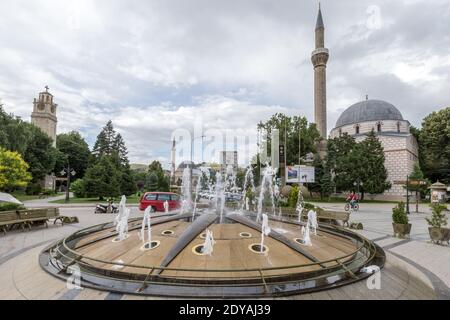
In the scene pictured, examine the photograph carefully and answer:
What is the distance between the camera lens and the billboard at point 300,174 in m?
37.0

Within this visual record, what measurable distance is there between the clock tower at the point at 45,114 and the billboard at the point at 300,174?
4688 cm

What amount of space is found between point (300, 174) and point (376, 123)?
73.0ft

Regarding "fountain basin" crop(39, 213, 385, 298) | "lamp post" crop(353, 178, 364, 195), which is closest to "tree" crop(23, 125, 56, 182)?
"fountain basin" crop(39, 213, 385, 298)

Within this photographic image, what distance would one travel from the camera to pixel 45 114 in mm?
55281

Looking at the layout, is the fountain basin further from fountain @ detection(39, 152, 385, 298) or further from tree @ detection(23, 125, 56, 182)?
tree @ detection(23, 125, 56, 182)

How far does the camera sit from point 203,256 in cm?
552

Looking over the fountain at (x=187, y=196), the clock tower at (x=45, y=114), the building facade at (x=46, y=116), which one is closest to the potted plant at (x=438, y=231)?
the fountain at (x=187, y=196)

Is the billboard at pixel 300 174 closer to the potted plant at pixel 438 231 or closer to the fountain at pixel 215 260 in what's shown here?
the potted plant at pixel 438 231

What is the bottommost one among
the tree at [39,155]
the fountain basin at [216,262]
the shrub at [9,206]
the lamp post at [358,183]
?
the fountain basin at [216,262]

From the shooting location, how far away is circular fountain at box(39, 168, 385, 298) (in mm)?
4484

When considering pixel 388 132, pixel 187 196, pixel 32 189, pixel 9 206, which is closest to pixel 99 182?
pixel 187 196

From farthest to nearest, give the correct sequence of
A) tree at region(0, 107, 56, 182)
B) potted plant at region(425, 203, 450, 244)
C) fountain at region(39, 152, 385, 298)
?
tree at region(0, 107, 56, 182), potted plant at region(425, 203, 450, 244), fountain at region(39, 152, 385, 298)

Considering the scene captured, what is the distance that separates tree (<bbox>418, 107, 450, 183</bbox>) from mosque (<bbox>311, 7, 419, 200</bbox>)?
2.00 metres
